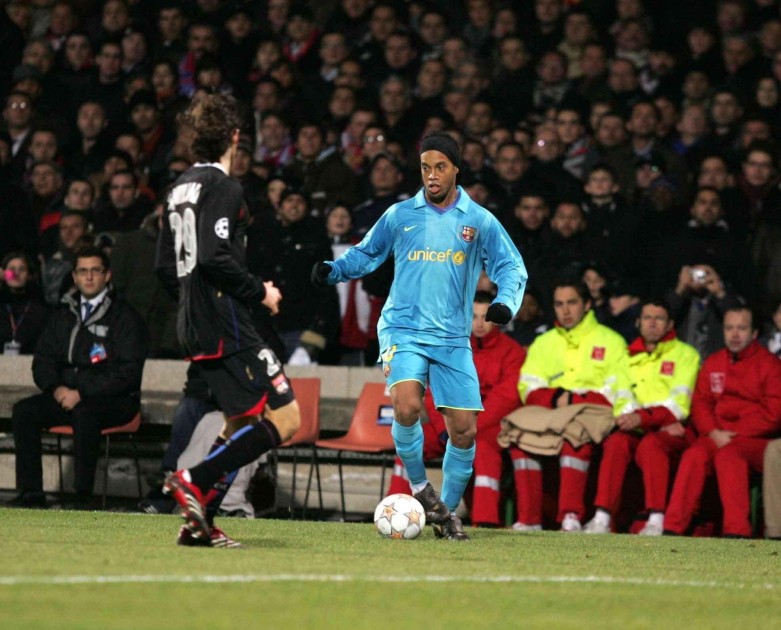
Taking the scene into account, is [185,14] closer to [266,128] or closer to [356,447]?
[266,128]

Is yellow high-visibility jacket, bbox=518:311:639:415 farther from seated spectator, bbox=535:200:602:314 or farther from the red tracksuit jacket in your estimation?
seated spectator, bbox=535:200:602:314

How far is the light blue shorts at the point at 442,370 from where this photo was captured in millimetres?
8250

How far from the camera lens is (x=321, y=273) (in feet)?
26.6

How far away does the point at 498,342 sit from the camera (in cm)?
1154

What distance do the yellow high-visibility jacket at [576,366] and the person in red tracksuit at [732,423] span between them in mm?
654

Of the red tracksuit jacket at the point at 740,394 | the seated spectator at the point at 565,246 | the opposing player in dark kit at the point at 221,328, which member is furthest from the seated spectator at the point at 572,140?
the opposing player in dark kit at the point at 221,328

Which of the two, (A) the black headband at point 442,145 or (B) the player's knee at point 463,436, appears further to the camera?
(B) the player's knee at point 463,436

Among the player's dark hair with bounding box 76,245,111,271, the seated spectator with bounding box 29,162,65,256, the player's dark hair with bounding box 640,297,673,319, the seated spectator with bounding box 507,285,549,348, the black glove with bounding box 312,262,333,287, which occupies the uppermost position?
the seated spectator with bounding box 29,162,65,256

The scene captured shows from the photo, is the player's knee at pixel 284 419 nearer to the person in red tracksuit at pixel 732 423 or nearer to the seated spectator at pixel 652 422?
the seated spectator at pixel 652 422

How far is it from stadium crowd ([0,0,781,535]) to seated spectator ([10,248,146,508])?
0.87 meters

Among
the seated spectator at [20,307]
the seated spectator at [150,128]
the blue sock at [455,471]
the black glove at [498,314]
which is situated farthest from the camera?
the seated spectator at [150,128]

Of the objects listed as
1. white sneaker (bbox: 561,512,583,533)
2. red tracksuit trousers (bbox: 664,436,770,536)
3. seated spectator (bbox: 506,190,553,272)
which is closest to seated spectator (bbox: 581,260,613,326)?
seated spectator (bbox: 506,190,553,272)

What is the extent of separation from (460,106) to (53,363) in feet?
17.2

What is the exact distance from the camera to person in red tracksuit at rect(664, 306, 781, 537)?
10.4m
